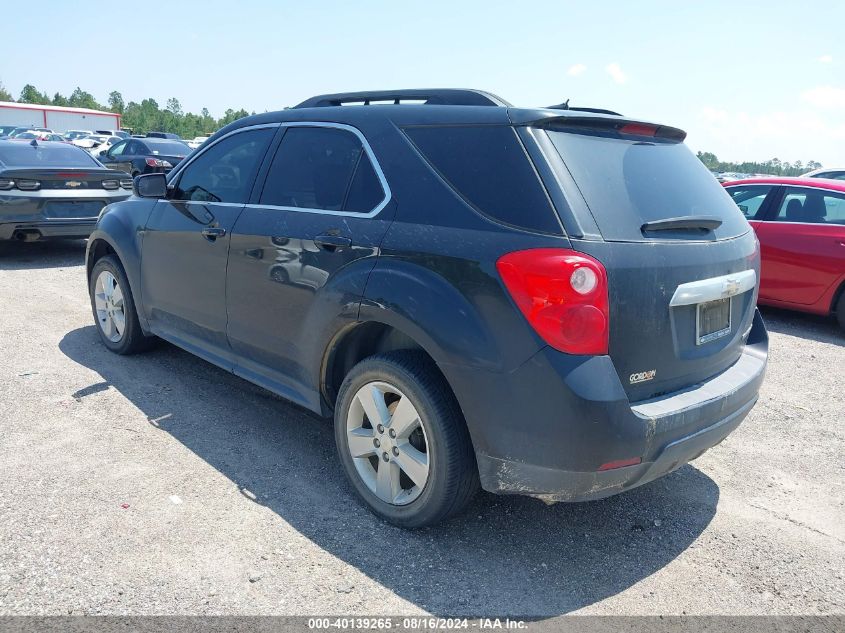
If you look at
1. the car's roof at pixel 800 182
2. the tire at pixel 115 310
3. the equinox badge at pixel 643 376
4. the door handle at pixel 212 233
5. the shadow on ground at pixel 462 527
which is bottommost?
the shadow on ground at pixel 462 527

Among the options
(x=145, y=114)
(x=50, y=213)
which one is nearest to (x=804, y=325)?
(x=50, y=213)

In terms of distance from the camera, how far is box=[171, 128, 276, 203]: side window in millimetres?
4047

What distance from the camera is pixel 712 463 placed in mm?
4004

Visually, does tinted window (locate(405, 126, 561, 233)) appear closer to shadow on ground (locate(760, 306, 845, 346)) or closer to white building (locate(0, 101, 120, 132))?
shadow on ground (locate(760, 306, 845, 346))

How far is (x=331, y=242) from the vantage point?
328cm

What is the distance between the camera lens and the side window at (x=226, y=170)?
4.05m

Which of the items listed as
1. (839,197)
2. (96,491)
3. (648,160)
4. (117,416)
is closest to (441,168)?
(648,160)

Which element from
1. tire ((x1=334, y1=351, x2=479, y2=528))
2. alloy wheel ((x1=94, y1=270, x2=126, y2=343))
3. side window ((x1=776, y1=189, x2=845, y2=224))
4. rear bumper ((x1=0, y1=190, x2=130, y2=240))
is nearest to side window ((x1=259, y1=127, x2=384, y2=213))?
tire ((x1=334, y1=351, x2=479, y2=528))

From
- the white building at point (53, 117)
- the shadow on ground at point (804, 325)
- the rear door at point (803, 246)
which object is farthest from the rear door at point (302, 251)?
the white building at point (53, 117)

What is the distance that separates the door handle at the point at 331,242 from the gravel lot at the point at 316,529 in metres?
1.21

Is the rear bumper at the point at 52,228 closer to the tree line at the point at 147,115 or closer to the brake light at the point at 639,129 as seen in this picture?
the brake light at the point at 639,129

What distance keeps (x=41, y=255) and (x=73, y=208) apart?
127 centimetres

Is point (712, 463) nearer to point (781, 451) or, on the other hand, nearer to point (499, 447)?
point (781, 451)

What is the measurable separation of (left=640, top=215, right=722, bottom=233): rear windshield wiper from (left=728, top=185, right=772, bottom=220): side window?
530cm
